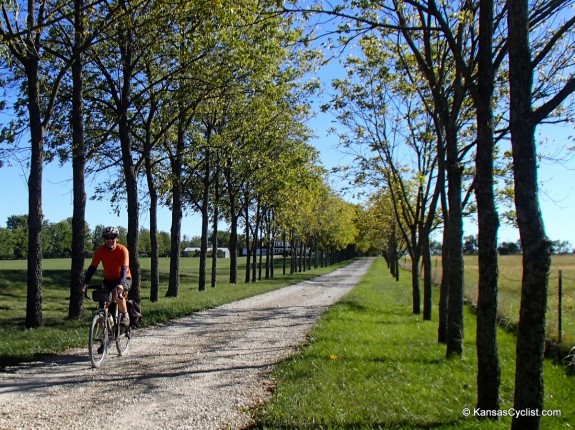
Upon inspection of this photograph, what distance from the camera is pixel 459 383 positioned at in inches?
284

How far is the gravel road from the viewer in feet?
17.5

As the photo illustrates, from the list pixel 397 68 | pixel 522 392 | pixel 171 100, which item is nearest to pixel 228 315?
pixel 171 100

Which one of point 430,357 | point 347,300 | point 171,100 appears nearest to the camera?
point 430,357

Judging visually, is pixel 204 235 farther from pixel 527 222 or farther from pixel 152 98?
pixel 527 222

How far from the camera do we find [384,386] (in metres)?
6.70

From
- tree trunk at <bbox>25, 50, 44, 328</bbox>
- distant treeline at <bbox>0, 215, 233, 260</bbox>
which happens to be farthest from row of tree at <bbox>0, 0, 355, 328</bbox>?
distant treeline at <bbox>0, 215, 233, 260</bbox>

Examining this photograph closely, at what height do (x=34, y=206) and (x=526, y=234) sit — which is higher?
(x=34, y=206)

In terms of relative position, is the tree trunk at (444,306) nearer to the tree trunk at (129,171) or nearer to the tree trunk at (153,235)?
the tree trunk at (129,171)

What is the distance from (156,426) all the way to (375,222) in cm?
Result: 3019

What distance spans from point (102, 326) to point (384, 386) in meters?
4.41

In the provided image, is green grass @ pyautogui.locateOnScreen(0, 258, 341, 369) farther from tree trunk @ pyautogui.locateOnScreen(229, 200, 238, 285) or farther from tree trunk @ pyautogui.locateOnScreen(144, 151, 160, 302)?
tree trunk @ pyautogui.locateOnScreen(229, 200, 238, 285)

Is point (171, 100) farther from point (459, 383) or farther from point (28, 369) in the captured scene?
point (459, 383)

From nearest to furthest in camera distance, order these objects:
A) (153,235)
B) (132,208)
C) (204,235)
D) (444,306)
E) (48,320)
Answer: (444,306), (48,320), (132,208), (153,235), (204,235)

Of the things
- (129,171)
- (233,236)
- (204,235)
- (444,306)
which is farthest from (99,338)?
(233,236)
